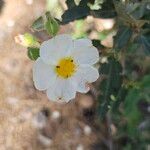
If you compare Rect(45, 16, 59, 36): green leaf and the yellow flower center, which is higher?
Rect(45, 16, 59, 36): green leaf

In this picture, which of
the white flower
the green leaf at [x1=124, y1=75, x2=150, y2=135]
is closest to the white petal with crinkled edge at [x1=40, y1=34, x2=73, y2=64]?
the white flower

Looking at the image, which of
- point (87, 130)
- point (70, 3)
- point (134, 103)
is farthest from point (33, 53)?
point (87, 130)

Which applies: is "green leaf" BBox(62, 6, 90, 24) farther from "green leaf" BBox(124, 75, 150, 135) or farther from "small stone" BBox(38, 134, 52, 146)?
"small stone" BBox(38, 134, 52, 146)

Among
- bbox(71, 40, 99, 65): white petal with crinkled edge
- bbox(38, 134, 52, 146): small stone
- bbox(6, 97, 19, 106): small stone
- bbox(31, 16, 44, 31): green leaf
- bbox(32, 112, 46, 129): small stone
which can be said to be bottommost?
bbox(38, 134, 52, 146): small stone

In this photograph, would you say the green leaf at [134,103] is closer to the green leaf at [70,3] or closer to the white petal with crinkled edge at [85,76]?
the green leaf at [70,3]

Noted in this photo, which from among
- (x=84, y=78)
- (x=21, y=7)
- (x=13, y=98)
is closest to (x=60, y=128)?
(x=13, y=98)

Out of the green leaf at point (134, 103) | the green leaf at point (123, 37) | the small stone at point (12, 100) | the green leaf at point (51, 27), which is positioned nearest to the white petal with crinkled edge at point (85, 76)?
the green leaf at point (51, 27)

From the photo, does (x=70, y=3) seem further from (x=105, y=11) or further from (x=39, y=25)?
(x=39, y=25)
